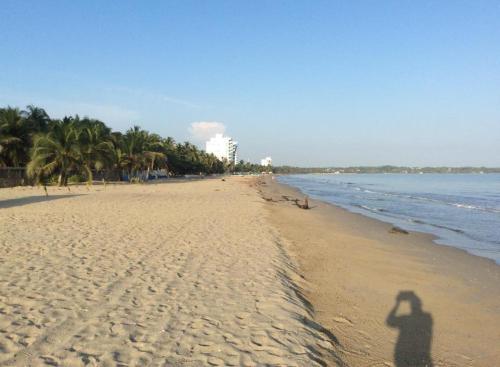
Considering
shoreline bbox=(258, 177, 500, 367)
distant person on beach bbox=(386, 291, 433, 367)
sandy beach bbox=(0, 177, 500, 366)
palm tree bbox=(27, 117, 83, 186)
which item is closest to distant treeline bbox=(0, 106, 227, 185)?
palm tree bbox=(27, 117, 83, 186)

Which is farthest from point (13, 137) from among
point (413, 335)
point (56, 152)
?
point (413, 335)

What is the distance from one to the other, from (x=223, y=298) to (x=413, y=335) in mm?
2745

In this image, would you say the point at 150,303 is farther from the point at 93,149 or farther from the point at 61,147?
the point at 93,149

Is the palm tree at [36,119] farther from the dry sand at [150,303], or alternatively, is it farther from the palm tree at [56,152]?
the dry sand at [150,303]

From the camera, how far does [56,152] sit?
32.8 metres

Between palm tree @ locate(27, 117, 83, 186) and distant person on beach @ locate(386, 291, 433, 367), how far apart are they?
103 feet

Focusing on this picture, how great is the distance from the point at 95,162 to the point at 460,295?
113ft

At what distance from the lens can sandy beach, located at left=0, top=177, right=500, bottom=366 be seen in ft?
14.2

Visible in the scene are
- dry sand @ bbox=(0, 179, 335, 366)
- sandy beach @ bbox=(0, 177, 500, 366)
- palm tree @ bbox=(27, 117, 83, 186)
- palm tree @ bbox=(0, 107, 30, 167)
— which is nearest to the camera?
dry sand @ bbox=(0, 179, 335, 366)

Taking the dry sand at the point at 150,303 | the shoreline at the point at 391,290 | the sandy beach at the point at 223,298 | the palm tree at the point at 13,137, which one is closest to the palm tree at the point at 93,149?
the palm tree at the point at 13,137

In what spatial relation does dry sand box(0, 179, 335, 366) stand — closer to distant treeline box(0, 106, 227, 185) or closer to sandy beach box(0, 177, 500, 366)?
sandy beach box(0, 177, 500, 366)

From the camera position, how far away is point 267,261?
8.74 metres

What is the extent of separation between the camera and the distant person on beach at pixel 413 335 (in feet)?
15.3

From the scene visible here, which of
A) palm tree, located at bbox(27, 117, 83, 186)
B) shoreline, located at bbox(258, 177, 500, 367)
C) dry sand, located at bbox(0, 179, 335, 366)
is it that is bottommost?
shoreline, located at bbox(258, 177, 500, 367)
